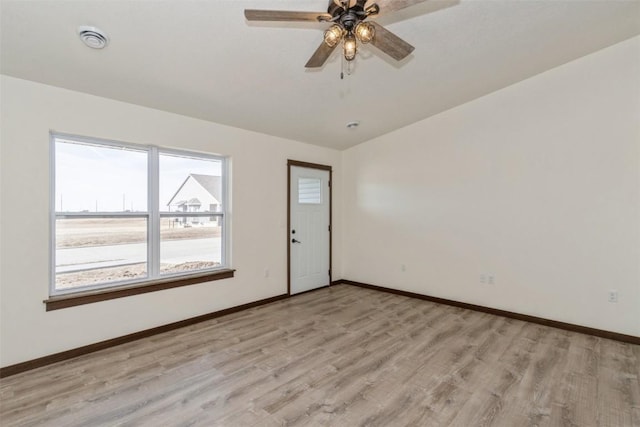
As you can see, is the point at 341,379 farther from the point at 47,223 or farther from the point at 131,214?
the point at 47,223

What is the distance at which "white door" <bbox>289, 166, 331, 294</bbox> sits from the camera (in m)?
4.93

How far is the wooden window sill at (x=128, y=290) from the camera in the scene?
277cm

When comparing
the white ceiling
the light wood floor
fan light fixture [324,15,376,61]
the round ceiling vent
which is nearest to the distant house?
the white ceiling

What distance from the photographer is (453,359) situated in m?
2.83

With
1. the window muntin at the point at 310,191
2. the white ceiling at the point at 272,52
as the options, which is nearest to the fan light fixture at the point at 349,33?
the white ceiling at the point at 272,52

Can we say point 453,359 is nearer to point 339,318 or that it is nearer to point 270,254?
point 339,318

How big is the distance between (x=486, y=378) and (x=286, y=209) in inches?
131

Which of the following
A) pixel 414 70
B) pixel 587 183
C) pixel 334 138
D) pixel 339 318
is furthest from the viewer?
pixel 334 138

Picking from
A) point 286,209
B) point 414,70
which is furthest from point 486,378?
point 286,209

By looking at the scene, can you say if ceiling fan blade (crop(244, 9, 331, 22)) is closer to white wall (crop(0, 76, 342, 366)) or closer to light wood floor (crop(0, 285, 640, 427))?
white wall (crop(0, 76, 342, 366))

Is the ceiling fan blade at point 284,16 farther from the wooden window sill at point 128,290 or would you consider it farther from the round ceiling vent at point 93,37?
the wooden window sill at point 128,290

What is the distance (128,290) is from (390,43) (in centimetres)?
339

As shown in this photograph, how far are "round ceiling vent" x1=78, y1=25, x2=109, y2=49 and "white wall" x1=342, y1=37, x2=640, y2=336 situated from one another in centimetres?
355

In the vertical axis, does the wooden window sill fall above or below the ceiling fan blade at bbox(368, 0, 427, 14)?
below
